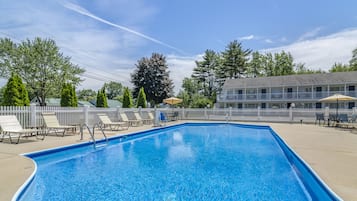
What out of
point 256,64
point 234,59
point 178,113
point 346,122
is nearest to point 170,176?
point 346,122

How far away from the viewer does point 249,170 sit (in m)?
5.58

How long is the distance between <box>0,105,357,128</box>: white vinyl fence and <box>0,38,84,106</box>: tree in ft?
51.1

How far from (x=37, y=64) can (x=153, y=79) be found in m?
13.3

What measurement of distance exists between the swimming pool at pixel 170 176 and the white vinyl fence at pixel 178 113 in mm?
3448

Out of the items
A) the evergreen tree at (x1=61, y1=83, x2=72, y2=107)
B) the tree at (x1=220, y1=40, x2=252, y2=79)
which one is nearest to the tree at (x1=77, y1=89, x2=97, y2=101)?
the tree at (x1=220, y1=40, x2=252, y2=79)

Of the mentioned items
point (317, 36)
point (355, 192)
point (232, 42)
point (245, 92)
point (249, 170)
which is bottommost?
point (249, 170)

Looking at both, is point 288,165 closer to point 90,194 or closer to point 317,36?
point 90,194

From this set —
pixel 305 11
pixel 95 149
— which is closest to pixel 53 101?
pixel 95 149

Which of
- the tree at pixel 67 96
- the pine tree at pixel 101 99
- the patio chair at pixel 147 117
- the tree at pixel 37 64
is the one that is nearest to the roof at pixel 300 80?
the patio chair at pixel 147 117

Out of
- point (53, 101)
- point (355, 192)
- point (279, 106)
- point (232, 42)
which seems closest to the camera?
point (355, 192)

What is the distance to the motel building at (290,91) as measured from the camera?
84.3ft

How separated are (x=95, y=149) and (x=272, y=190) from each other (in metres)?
5.73

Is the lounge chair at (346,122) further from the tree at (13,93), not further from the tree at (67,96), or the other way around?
the tree at (13,93)

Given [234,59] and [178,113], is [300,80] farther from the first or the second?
[178,113]
